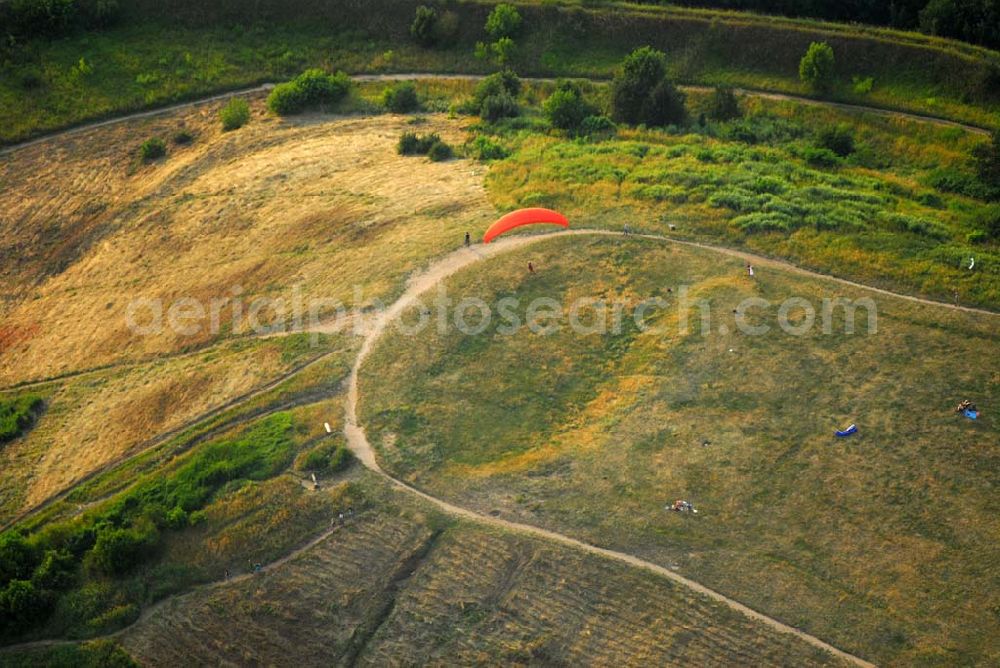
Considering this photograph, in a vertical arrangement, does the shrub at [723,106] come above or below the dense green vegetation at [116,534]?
above

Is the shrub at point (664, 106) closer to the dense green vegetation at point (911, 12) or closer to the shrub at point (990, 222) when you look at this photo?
the dense green vegetation at point (911, 12)

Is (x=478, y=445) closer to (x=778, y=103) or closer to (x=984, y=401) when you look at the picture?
(x=984, y=401)

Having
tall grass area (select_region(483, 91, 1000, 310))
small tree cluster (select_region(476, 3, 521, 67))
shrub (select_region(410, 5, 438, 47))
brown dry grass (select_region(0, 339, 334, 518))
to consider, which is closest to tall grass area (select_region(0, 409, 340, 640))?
brown dry grass (select_region(0, 339, 334, 518))

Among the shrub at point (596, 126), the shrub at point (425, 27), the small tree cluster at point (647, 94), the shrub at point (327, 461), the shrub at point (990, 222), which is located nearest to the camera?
the shrub at point (327, 461)

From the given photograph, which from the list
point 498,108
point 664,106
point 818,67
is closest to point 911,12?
point 818,67

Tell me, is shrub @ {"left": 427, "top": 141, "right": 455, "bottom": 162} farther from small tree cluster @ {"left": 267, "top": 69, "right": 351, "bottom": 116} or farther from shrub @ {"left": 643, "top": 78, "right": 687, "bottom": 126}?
shrub @ {"left": 643, "top": 78, "right": 687, "bottom": 126}

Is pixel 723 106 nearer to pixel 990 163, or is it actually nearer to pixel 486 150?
pixel 486 150

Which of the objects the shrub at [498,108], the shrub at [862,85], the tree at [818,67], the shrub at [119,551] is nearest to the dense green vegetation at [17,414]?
the shrub at [119,551]
